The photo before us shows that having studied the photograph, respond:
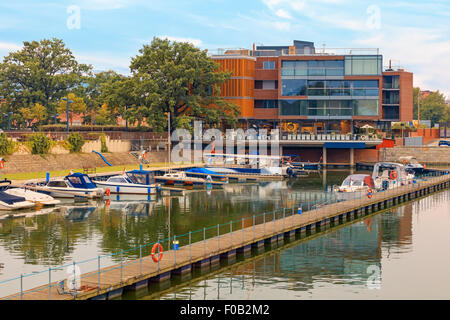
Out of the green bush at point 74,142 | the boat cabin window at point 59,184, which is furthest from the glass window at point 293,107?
the boat cabin window at point 59,184

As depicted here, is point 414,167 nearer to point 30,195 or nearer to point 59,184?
point 59,184

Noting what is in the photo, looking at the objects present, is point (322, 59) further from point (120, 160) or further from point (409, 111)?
point (120, 160)

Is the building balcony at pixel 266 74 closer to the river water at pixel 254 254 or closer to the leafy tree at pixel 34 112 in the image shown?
the leafy tree at pixel 34 112

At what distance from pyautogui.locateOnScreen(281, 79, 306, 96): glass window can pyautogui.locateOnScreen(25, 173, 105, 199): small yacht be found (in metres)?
67.4

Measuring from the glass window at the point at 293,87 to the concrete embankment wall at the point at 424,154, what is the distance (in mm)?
23695

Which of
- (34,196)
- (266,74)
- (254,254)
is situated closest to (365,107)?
(266,74)

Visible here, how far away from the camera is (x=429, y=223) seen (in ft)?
195

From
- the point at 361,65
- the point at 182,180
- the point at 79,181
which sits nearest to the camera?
the point at 79,181

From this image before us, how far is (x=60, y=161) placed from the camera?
312 feet

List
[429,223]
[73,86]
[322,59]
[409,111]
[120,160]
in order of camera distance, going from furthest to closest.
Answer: [73,86] < [409,111] < [322,59] < [120,160] < [429,223]

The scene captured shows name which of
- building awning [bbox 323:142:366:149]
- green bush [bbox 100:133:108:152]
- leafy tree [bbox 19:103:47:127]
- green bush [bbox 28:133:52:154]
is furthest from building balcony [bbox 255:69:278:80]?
green bush [bbox 28:133:52:154]

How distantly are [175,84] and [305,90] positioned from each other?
28074 millimetres
